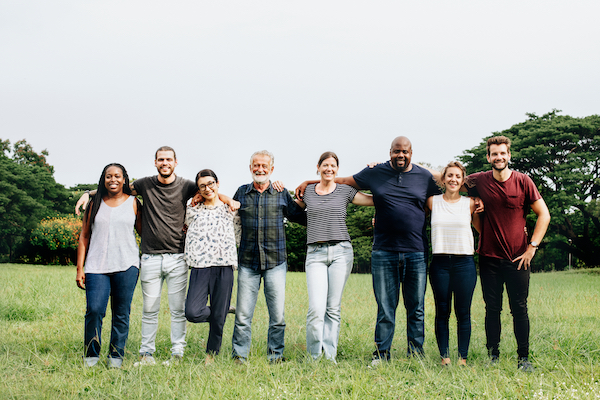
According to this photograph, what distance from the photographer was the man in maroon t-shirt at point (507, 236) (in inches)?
184

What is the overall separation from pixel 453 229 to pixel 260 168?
2.15 metres

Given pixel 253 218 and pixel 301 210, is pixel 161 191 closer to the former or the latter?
pixel 253 218

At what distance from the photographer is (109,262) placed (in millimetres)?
4656

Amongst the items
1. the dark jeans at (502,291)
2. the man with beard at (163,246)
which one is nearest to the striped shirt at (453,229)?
the dark jeans at (502,291)

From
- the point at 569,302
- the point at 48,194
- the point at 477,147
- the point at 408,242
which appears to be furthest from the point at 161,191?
the point at 48,194

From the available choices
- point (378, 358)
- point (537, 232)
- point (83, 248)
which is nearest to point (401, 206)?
point (537, 232)

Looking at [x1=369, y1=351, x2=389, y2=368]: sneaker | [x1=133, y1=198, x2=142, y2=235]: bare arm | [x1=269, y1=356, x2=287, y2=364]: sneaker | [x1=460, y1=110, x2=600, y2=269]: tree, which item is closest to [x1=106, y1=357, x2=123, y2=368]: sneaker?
[x1=133, y1=198, x2=142, y2=235]: bare arm

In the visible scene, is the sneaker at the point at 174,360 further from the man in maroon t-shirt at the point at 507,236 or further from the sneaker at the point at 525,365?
the sneaker at the point at 525,365

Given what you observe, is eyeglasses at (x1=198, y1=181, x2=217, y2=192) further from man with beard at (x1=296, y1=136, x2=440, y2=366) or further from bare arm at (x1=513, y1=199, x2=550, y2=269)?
bare arm at (x1=513, y1=199, x2=550, y2=269)

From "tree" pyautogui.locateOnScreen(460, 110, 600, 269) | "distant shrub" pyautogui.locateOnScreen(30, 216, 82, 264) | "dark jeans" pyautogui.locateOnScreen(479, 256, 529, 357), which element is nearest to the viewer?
"dark jeans" pyautogui.locateOnScreen(479, 256, 529, 357)

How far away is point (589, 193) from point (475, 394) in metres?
23.3

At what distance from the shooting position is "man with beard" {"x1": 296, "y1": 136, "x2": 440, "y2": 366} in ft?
15.5

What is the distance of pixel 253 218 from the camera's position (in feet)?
15.9

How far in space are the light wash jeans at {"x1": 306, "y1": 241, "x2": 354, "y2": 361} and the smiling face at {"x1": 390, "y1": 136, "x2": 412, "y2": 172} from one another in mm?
1004
